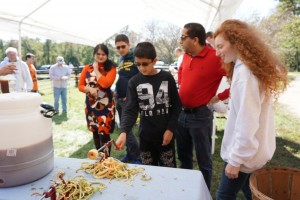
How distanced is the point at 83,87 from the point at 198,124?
4.73 ft

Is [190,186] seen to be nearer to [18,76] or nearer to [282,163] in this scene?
[282,163]

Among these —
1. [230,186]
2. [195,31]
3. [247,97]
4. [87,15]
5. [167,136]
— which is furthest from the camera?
[87,15]

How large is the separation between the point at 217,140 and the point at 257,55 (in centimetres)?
345

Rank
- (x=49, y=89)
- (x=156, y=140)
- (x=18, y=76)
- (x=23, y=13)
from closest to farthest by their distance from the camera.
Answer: (x=156, y=140) → (x=23, y=13) → (x=18, y=76) → (x=49, y=89)

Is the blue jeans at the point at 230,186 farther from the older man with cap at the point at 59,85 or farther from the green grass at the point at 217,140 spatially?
the older man with cap at the point at 59,85

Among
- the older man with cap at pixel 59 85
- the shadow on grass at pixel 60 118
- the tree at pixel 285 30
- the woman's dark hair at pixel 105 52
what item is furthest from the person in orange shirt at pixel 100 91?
the tree at pixel 285 30

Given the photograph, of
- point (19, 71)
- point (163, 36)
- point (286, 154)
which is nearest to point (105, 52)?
point (286, 154)

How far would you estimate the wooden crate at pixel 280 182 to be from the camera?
1.49 m

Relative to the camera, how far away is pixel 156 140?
6.93 feet

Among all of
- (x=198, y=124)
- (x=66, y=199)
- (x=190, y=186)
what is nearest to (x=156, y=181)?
(x=190, y=186)

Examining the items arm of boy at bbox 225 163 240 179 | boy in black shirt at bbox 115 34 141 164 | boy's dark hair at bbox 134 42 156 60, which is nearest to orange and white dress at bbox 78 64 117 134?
boy in black shirt at bbox 115 34 141 164

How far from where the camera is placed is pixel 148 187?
124cm

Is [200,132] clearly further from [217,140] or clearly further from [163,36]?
[163,36]

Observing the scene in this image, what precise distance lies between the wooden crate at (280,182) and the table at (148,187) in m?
0.40
